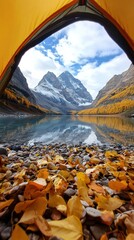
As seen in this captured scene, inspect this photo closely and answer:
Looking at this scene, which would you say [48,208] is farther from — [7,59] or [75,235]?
[7,59]

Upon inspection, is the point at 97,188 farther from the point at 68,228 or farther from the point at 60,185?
the point at 68,228

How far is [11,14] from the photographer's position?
373 centimetres

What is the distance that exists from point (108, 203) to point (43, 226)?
766 mm

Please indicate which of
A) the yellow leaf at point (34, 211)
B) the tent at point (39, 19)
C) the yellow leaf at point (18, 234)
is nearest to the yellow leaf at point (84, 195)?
the yellow leaf at point (34, 211)

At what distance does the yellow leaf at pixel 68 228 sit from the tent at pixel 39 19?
10.1 ft

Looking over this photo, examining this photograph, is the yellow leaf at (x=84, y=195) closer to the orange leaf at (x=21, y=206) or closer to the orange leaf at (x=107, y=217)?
the orange leaf at (x=107, y=217)

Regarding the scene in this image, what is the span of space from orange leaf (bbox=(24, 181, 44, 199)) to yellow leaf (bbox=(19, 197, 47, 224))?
0.53ft

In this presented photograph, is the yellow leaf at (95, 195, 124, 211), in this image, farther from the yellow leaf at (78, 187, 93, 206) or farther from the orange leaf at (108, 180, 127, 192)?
the orange leaf at (108, 180, 127, 192)

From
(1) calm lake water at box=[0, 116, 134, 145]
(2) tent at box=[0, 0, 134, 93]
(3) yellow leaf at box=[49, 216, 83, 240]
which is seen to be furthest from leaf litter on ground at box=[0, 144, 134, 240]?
(1) calm lake water at box=[0, 116, 134, 145]

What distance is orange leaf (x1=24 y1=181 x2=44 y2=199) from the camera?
6.30 ft

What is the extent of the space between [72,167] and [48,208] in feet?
5.82

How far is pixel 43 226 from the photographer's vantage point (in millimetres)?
1565

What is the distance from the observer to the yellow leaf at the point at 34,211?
161 cm

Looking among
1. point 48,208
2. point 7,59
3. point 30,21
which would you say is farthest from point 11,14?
point 48,208
